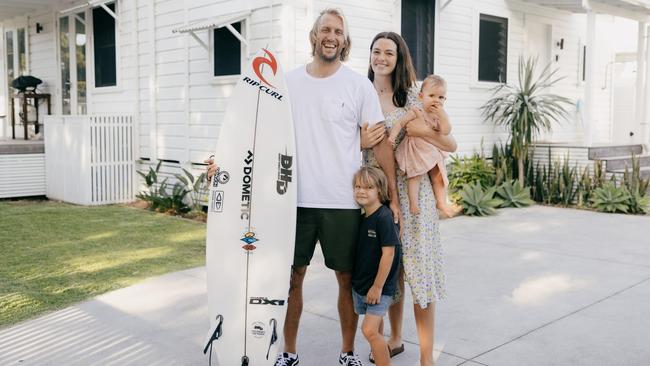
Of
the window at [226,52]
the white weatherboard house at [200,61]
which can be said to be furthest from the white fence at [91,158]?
the window at [226,52]

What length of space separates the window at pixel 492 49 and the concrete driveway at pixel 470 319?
4758 millimetres

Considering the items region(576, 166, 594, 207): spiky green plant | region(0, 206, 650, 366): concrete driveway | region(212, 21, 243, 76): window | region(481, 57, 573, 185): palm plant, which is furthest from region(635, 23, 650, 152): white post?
region(212, 21, 243, 76): window

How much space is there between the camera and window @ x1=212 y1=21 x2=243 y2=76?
8.71 meters

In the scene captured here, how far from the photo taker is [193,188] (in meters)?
9.40

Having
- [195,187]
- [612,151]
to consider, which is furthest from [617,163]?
[195,187]

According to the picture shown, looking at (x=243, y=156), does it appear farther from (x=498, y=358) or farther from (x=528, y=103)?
(x=528, y=103)

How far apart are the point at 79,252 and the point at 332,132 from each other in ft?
13.9

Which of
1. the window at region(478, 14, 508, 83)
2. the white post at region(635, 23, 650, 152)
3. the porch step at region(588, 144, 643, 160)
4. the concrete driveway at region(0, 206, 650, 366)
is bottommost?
the concrete driveway at region(0, 206, 650, 366)

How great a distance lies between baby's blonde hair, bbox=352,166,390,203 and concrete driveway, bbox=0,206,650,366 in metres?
1.04

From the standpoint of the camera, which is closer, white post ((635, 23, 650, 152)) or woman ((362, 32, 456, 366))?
woman ((362, 32, 456, 366))

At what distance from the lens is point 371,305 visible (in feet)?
11.2

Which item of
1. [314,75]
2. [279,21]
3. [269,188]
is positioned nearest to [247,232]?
[269,188]

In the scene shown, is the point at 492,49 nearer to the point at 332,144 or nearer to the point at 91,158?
the point at 91,158

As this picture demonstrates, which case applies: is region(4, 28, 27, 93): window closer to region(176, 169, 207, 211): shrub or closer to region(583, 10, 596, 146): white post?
region(176, 169, 207, 211): shrub
